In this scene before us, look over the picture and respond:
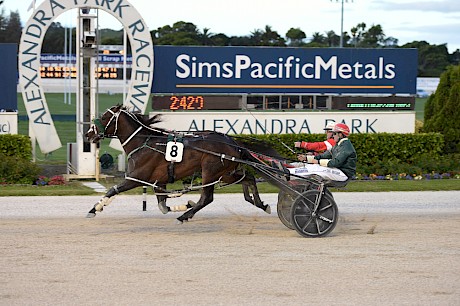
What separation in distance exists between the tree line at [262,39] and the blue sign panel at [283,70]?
1202 inches

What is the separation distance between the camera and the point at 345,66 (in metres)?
17.5

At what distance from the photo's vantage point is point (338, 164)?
969cm

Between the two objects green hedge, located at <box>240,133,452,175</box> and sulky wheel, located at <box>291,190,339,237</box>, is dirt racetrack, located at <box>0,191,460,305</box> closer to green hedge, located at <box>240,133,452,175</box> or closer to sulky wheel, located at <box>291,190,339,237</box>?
sulky wheel, located at <box>291,190,339,237</box>

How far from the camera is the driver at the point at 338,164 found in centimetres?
965

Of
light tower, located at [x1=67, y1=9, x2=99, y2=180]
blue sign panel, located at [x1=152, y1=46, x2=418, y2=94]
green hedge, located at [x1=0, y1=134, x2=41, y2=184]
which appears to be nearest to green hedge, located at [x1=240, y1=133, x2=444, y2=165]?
blue sign panel, located at [x1=152, y1=46, x2=418, y2=94]

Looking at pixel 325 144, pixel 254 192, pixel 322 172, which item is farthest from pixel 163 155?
pixel 325 144

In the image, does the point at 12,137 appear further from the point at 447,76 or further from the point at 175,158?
the point at 447,76

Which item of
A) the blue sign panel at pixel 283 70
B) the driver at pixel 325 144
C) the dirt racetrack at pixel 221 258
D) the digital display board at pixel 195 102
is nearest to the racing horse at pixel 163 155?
the dirt racetrack at pixel 221 258

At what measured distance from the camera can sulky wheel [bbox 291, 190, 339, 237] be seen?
31.0 feet


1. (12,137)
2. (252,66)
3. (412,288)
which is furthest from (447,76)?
(412,288)

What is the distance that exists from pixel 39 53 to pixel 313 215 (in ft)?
26.5

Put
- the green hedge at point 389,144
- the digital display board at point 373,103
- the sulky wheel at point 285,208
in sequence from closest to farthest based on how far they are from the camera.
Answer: the sulky wheel at point 285,208, the green hedge at point 389,144, the digital display board at point 373,103

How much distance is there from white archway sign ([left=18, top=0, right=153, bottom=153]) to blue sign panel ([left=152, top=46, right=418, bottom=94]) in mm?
448

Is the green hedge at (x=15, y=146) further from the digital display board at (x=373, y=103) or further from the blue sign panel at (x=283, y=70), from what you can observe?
the digital display board at (x=373, y=103)
